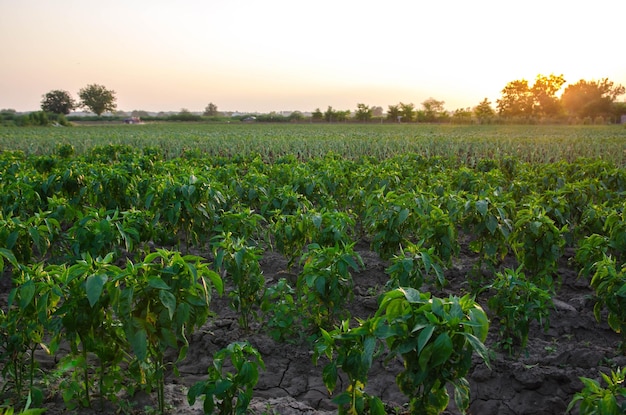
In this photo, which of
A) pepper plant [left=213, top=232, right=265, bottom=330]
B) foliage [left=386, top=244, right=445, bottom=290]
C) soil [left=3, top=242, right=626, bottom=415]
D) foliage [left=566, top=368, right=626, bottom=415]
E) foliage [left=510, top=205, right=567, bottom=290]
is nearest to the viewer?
foliage [left=566, top=368, right=626, bottom=415]

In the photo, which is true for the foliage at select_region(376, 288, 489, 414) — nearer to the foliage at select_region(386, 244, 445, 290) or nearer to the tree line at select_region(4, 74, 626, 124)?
the foliage at select_region(386, 244, 445, 290)

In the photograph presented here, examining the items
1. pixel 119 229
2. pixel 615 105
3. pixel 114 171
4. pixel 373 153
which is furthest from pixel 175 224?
pixel 615 105

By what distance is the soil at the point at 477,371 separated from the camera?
3346 mm

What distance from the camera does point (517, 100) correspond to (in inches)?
3199

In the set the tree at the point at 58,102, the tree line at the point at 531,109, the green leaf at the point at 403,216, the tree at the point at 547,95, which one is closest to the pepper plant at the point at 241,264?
the green leaf at the point at 403,216

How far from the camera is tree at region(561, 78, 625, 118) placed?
68250mm

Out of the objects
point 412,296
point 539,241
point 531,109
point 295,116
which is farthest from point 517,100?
point 412,296

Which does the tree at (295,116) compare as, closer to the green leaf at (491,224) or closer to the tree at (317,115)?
the tree at (317,115)

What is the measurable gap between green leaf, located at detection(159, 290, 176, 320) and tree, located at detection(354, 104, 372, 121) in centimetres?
7530

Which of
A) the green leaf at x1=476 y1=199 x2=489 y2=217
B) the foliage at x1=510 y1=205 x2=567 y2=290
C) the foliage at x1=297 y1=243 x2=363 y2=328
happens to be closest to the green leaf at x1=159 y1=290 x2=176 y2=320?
the foliage at x1=297 y1=243 x2=363 y2=328

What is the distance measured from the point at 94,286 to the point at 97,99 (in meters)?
114

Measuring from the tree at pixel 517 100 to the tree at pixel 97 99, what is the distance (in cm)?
8462

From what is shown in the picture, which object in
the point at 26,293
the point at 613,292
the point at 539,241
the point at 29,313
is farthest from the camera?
the point at 539,241

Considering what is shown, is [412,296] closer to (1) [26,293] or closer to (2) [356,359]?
(2) [356,359]
